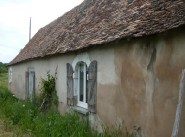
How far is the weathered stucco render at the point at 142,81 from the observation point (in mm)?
6324

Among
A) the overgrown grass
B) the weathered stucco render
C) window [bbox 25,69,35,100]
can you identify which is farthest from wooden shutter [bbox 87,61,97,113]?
window [bbox 25,69,35,100]

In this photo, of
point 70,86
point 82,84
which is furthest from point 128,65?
point 70,86

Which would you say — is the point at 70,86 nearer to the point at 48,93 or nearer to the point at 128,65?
the point at 48,93

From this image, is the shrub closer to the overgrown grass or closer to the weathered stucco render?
the overgrown grass

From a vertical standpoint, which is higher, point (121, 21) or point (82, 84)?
point (121, 21)

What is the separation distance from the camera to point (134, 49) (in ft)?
24.6

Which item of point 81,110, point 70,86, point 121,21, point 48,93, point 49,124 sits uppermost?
point 121,21

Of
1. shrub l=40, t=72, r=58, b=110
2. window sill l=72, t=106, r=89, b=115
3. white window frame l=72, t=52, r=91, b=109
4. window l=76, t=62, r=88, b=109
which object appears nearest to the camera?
window sill l=72, t=106, r=89, b=115

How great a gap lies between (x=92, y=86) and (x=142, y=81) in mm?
2551

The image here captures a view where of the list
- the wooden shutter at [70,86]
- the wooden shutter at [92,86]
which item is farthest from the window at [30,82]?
the wooden shutter at [92,86]

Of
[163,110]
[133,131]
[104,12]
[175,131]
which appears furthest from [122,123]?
[104,12]

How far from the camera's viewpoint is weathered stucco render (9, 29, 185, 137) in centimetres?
632

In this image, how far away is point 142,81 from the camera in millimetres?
7191

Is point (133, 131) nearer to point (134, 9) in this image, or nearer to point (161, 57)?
point (161, 57)
